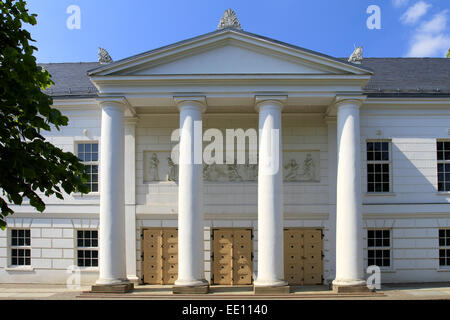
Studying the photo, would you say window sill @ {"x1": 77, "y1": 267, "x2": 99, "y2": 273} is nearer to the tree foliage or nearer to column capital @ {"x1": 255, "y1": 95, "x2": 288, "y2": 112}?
column capital @ {"x1": 255, "y1": 95, "x2": 288, "y2": 112}

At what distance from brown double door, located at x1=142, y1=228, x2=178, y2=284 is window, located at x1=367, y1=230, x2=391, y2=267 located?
8.51m

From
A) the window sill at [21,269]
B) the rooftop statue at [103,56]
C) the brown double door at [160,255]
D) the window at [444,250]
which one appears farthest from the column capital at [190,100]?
the window at [444,250]

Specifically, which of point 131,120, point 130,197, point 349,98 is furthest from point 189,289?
point 349,98

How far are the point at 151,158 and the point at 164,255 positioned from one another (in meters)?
4.29

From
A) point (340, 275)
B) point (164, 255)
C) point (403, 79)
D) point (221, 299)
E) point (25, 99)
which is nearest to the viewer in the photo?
point (25, 99)

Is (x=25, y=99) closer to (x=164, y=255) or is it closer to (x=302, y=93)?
(x=302, y=93)

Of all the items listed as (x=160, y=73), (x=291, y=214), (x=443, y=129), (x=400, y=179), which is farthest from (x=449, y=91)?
(x=160, y=73)

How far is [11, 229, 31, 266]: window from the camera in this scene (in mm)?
19859

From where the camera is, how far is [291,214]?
19.2 metres

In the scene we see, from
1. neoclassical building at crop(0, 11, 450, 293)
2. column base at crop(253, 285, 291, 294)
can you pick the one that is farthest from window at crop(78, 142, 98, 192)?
column base at crop(253, 285, 291, 294)

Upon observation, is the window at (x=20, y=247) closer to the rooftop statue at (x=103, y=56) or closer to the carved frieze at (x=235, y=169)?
the carved frieze at (x=235, y=169)

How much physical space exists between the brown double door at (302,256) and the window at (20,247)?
11.5 meters

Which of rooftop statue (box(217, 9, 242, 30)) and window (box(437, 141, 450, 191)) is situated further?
window (box(437, 141, 450, 191))

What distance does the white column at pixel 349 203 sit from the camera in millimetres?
16359
